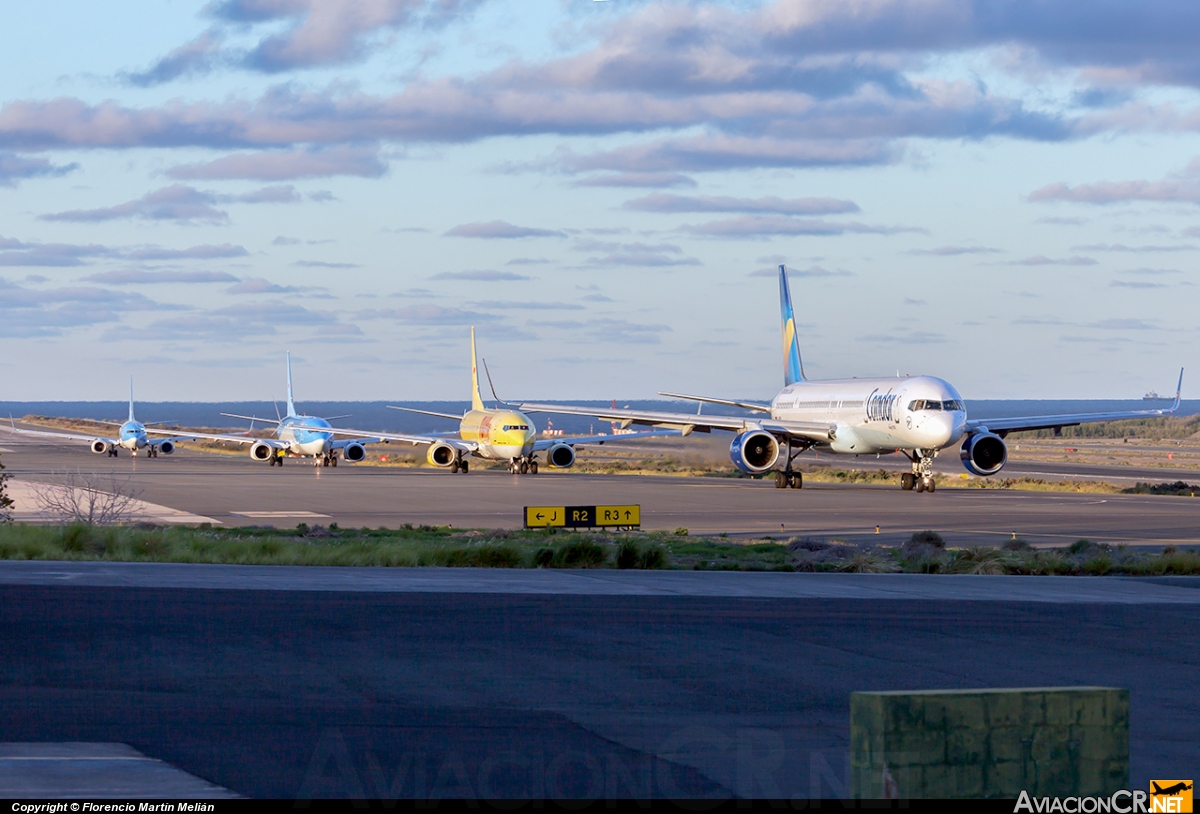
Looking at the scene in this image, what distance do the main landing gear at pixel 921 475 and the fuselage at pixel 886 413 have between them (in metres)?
0.78

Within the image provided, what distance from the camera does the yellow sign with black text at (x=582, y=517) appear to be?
2641cm

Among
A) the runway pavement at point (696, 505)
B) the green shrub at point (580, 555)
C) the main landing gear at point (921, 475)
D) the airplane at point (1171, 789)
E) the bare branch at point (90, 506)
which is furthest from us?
the main landing gear at point (921, 475)

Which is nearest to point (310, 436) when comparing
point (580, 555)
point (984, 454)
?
point (984, 454)

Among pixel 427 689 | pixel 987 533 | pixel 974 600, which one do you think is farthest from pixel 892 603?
pixel 987 533

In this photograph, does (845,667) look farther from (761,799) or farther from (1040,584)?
(1040,584)

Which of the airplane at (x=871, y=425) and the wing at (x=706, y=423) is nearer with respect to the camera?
the airplane at (x=871, y=425)

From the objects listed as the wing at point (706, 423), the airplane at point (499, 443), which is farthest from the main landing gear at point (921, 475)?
the airplane at point (499, 443)

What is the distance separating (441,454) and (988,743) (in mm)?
58353

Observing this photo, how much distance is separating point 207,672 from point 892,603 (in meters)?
8.34

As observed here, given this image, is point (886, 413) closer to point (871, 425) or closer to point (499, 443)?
point (871, 425)

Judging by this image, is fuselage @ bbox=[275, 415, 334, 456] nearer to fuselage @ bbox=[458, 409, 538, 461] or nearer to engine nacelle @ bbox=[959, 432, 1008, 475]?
fuselage @ bbox=[458, 409, 538, 461]

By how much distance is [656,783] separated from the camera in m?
7.59

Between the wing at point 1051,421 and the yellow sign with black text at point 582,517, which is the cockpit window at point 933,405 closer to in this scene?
the wing at point 1051,421

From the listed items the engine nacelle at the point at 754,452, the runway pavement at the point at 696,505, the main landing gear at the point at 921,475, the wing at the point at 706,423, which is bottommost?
the runway pavement at the point at 696,505
